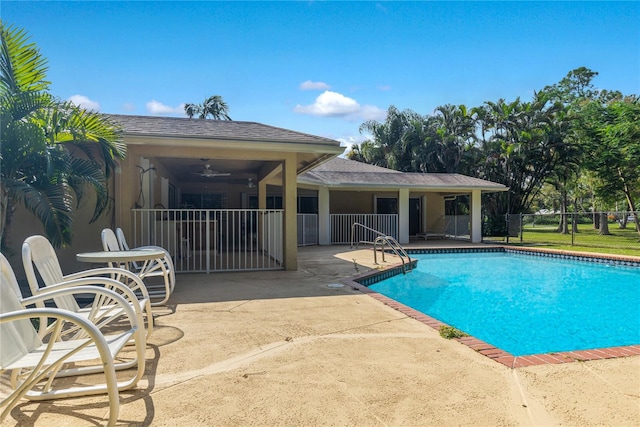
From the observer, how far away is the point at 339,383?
2.65 m

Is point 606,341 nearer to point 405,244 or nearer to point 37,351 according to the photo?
point 37,351

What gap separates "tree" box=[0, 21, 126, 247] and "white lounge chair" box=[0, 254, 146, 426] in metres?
3.04

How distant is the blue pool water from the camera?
16.5ft

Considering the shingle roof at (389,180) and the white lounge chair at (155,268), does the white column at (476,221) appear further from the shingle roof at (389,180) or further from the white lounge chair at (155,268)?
the white lounge chair at (155,268)

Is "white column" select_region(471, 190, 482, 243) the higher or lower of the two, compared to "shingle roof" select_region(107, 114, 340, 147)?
lower

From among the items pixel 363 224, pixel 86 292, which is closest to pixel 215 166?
pixel 363 224

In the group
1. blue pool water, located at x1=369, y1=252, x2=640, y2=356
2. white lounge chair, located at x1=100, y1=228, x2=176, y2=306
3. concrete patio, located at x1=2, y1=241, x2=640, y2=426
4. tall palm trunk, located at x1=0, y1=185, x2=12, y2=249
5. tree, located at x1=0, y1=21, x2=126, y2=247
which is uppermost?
tree, located at x1=0, y1=21, x2=126, y2=247

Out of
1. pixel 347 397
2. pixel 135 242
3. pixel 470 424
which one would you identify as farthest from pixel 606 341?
pixel 135 242

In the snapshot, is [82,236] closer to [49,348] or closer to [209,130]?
[209,130]

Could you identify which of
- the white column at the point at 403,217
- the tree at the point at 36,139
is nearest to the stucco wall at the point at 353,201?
the white column at the point at 403,217

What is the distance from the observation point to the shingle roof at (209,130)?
6891 millimetres

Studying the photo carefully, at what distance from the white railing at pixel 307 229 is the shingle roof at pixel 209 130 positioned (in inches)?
260

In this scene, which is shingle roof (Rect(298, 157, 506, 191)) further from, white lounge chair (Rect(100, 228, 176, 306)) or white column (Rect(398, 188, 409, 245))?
white lounge chair (Rect(100, 228, 176, 306))

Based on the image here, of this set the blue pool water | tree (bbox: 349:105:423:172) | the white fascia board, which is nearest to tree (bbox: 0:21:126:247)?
the white fascia board
